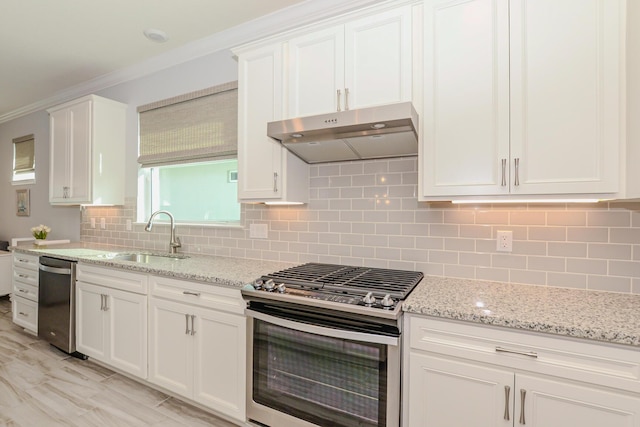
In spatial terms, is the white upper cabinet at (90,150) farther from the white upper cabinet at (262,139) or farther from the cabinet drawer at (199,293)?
the white upper cabinet at (262,139)

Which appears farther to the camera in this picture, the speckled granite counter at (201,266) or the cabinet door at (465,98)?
the speckled granite counter at (201,266)

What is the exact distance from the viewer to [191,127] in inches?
122

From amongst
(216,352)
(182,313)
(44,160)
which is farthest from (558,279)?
(44,160)

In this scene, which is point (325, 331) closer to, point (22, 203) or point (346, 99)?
point (346, 99)

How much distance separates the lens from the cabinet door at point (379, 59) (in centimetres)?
185

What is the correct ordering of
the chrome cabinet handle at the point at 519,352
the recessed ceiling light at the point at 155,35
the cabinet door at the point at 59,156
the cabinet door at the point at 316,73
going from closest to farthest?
the chrome cabinet handle at the point at 519,352, the cabinet door at the point at 316,73, the recessed ceiling light at the point at 155,35, the cabinet door at the point at 59,156

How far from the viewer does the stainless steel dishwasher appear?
2.89 meters

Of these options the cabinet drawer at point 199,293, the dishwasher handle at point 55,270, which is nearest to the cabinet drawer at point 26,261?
the dishwasher handle at point 55,270

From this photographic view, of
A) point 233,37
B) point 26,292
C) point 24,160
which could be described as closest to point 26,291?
point 26,292

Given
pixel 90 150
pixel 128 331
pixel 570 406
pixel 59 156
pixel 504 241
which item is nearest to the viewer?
pixel 570 406

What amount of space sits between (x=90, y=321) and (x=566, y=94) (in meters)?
3.48

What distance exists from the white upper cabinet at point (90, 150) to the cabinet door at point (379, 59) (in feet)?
9.05

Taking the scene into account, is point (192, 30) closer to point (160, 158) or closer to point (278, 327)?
point (160, 158)

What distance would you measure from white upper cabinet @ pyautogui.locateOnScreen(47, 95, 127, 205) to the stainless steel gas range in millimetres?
2517
